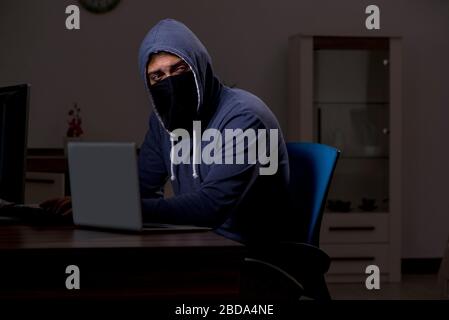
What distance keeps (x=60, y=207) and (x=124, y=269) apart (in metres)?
0.64

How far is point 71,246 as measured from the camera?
1559 mm

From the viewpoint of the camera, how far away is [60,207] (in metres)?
2.14

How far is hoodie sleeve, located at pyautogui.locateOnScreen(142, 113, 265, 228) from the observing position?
2.04 metres

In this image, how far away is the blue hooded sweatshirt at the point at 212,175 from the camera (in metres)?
2.11

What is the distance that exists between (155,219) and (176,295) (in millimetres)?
493

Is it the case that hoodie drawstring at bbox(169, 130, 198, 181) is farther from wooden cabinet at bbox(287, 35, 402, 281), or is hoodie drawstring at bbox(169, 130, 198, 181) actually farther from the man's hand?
wooden cabinet at bbox(287, 35, 402, 281)

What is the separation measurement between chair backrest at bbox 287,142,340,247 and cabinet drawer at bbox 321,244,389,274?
3.02 m

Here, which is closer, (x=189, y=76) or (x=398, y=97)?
(x=189, y=76)

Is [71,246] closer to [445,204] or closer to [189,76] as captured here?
[189,76]

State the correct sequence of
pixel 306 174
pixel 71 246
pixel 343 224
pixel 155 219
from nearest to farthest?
1. pixel 71 246
2. pixel 155 219
3. pixel 306 174
4. pixel 343 224

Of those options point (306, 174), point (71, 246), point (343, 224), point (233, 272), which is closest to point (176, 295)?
point (233, 272)

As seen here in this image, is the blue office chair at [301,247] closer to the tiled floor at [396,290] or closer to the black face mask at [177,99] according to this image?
the black face mask at [177,99]

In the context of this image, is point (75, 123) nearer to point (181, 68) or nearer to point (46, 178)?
point (46, 178)

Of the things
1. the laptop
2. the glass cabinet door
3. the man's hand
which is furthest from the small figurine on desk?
the laptop
